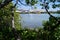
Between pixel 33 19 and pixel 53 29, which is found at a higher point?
pixel 53 29

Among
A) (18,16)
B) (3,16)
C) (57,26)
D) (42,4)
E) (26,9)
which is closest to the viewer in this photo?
(42,4)

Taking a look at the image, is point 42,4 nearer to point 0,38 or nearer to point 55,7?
point 55,7

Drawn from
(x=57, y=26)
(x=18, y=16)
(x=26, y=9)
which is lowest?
(x=18, y=16)

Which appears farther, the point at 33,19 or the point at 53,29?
the point at 33,19

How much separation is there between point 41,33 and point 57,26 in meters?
0.71

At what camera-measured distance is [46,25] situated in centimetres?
764

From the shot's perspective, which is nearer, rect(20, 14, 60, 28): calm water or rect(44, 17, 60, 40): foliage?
rect(44, 17, 60, 40): foliage

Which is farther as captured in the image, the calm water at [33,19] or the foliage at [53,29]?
the calm water at [33,19]

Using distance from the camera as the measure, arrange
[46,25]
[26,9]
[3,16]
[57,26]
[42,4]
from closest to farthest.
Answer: [42,4], [26,9], [57,26], [46,25], [3,16]

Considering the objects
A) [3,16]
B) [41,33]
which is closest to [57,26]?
[41,33]

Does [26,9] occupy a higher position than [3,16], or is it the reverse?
[26,9]

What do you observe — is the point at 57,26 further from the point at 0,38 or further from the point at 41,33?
the point at 0,38

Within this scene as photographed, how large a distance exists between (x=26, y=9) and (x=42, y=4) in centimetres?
88

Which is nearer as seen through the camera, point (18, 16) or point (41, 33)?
point (41, 33)
